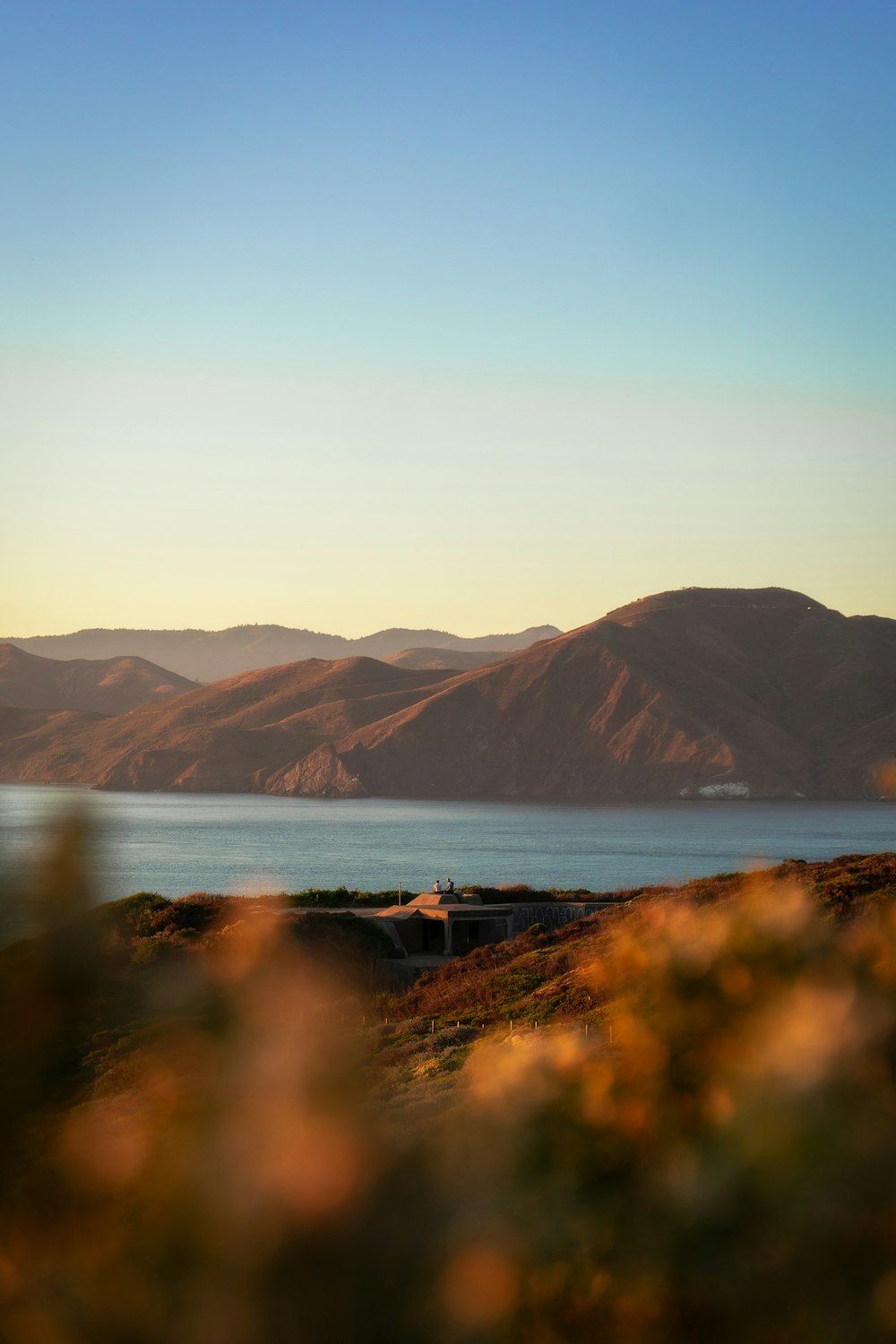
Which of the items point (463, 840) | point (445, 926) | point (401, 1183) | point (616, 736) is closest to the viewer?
point (401, 1183)

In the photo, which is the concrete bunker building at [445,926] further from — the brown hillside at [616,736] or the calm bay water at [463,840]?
the brown hillside at [616,736]

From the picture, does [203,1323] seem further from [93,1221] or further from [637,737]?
[637,737]

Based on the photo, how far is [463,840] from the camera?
4968 inches

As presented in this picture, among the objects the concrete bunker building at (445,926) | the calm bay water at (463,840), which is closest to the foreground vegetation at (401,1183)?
the concrete bunker building at (445,926)

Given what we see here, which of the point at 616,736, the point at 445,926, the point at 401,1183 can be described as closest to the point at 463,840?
the point at 616,736

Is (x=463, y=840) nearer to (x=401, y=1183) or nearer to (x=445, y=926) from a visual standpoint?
(x=445, y=926)

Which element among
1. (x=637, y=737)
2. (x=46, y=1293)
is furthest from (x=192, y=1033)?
(x=637, y=737)

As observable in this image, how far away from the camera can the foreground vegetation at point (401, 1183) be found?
5.68 ft

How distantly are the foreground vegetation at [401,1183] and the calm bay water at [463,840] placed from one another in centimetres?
5028

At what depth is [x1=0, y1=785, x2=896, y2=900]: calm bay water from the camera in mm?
90688

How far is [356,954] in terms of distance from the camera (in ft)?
113

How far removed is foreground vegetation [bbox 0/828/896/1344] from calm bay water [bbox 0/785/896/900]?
50.3 meters

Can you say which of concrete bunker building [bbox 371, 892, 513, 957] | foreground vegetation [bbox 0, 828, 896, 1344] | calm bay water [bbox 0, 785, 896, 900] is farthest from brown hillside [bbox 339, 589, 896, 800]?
foreground vegetation [bbox 0, 828, 896, 1344]

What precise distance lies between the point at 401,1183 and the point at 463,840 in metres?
125
